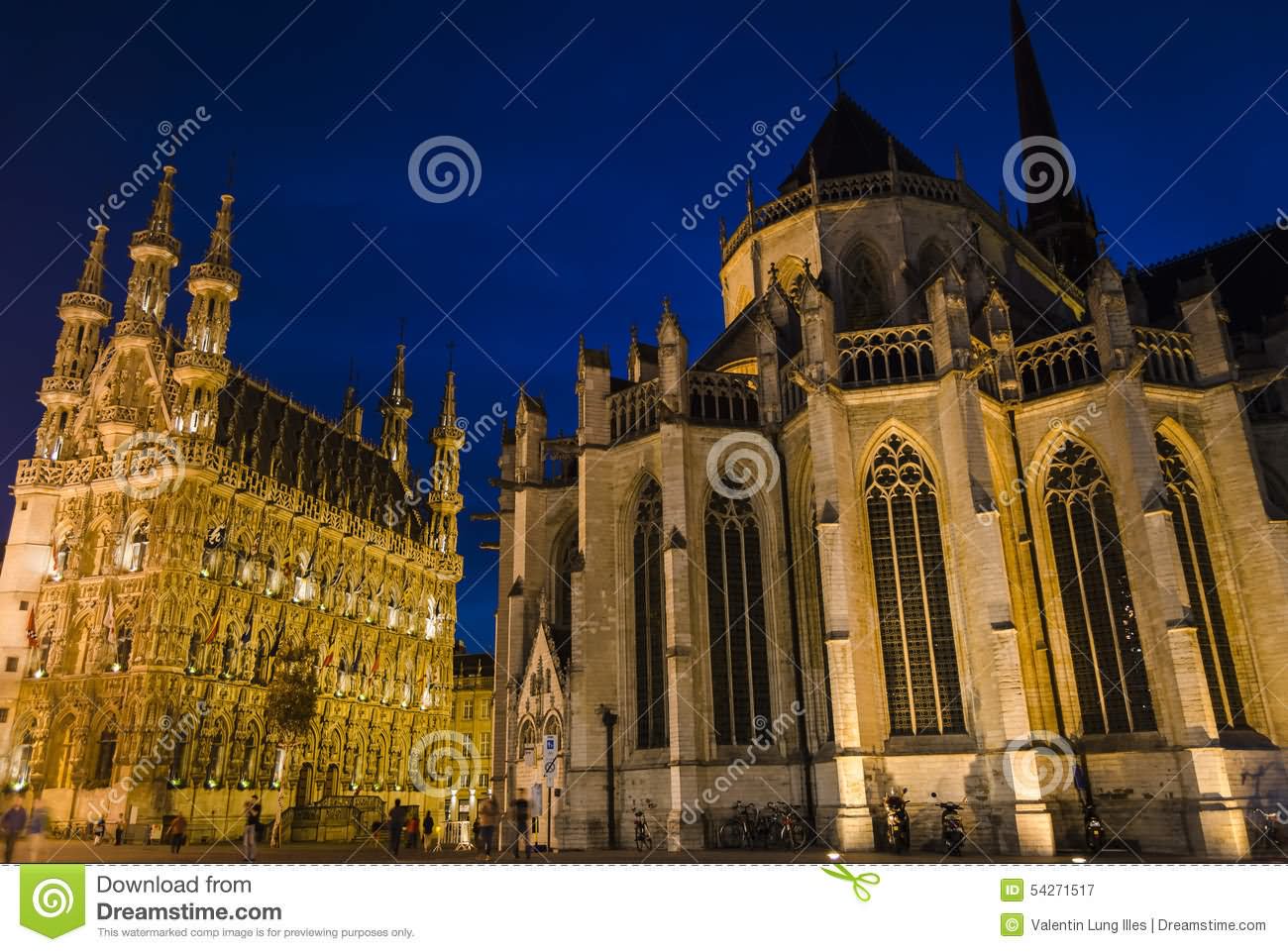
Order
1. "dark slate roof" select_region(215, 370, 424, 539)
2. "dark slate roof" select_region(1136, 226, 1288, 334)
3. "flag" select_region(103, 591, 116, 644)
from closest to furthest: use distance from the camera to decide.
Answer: "dark slate roof" select_region(1136, 226, 1288, 334)
"flag" select_region(103, 591, 116, 644)
"dark slate roof" select_region(215, 370, 424, 539)

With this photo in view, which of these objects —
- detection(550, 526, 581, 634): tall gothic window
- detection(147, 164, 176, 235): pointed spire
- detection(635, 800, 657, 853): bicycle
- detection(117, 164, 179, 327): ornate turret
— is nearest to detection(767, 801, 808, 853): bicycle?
detection(635, 800, 657, 853): bicycle

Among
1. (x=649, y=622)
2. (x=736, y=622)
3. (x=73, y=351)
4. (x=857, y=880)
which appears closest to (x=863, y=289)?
(x=736, y=622)

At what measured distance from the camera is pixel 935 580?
77.8 feet

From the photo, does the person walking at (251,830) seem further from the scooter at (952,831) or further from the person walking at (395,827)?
the scooter at (952,831)

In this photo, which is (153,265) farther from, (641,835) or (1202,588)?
(1202,588)

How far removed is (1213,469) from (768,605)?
12467mm

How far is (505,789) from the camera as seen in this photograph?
2967 centimetres

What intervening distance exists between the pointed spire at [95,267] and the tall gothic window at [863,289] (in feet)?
126

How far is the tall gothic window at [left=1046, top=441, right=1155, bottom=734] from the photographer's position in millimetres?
22703

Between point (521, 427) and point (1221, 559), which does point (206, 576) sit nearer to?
point (521, 427)

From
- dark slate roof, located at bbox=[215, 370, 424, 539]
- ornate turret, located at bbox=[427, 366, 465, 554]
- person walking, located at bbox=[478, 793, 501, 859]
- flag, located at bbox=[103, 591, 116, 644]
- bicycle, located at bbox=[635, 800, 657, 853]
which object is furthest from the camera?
ornate turret, located at bbox=[427, 366, 465, 554]

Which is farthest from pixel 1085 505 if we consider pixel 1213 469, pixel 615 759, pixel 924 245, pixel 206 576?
pixel 206 576

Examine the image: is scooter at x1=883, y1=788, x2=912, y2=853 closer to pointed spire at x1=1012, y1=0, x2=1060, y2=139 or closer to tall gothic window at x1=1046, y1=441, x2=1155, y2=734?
tall gothic window at x1=1046, y1=441, x2=1155, y2=734

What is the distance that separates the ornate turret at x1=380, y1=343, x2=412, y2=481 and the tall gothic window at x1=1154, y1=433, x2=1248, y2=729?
52.0m
